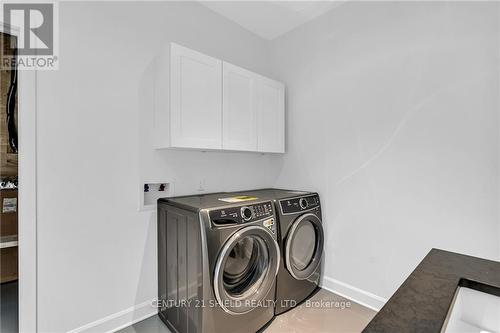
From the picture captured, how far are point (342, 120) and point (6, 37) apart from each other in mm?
2709

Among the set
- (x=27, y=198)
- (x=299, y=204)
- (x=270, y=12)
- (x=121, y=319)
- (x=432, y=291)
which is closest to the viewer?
(x=432, y=291)

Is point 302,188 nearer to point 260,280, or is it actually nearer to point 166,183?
point 260,280

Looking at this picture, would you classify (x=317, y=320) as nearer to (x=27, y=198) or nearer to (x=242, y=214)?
(x=242, y=214)

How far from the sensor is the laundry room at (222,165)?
154 centimetres

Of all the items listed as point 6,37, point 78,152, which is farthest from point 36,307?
point 6,37

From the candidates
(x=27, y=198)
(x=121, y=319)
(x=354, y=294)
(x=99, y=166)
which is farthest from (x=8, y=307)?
(x=354, y=294)

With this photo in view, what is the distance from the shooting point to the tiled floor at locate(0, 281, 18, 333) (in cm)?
168

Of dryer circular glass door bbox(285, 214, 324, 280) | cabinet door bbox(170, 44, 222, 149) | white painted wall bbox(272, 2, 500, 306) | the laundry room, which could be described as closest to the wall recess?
the laundry room

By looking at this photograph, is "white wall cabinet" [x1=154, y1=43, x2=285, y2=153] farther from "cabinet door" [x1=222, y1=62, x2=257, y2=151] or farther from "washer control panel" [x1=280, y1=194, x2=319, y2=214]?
"washer control panel" [x1=280, y1=194, x2=319, y2=214]

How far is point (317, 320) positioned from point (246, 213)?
1069mm

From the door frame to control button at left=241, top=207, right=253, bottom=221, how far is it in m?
1.26

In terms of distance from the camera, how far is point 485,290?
0.84 meters

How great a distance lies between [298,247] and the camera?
84.4 inches

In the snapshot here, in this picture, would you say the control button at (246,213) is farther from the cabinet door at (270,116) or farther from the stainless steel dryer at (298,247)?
the cabinet door at (270,116)
